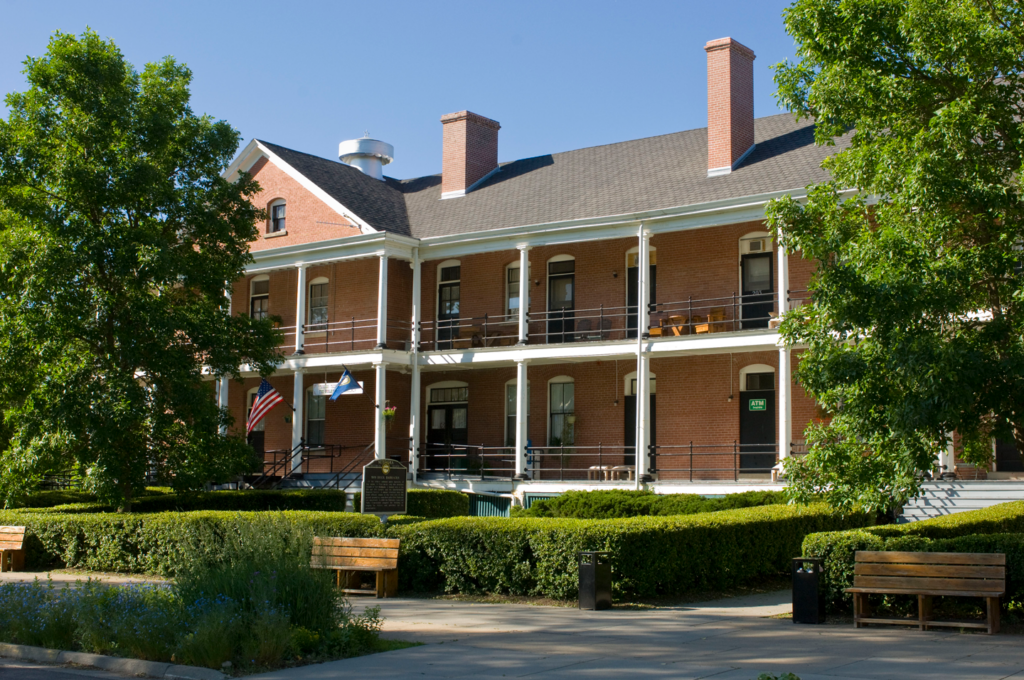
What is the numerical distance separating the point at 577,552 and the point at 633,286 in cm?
1385

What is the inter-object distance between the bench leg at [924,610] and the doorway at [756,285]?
1342cm

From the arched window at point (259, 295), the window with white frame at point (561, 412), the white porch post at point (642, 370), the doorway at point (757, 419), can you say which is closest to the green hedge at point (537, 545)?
the white porch post at point (642, 370)

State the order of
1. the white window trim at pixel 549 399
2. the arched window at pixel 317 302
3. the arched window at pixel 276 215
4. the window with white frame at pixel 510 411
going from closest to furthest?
the white window trim at pixel 549 399 < the window with white frame at pixel 510 411 < the arched window at pixel 276 215 < the arched window at pixel 317 302

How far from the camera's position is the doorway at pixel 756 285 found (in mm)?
22969

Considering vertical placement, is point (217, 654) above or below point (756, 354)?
below

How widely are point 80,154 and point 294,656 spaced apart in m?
11.5

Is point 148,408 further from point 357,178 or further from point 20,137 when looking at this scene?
point 357,178

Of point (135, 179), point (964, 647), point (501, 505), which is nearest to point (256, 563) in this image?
point (964, 647)

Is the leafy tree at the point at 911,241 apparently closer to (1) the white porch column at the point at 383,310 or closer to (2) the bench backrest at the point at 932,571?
(2) the bench backrest at the point at 932,571

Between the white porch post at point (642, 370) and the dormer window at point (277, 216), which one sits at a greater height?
the dormer window at point (277, 216)

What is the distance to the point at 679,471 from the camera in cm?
2281

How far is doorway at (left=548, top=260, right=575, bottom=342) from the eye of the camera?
84.4 feet

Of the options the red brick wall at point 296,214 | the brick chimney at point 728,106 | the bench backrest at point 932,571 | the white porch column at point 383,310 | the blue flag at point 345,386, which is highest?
the brick chimney at point 728,106

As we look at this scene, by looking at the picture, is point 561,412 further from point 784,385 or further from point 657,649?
point 657,649
